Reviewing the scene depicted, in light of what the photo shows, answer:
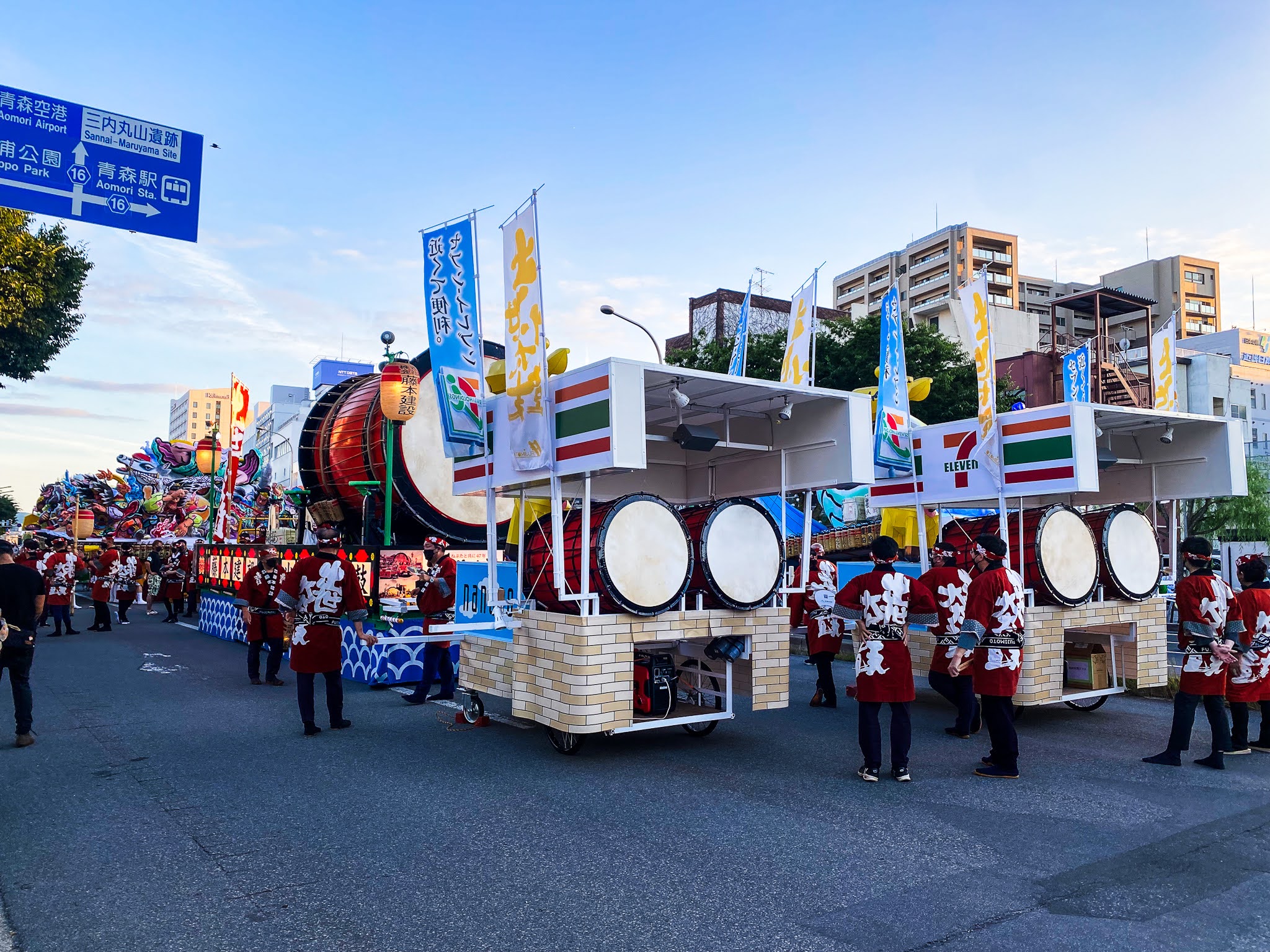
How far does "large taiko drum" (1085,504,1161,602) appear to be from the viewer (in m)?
8.24

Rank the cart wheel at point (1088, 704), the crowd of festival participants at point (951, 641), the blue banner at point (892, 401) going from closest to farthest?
the crowd of festival participants at point (951, 641) → the cart wheel at point (1088, 704) → the blue banner at point (892, 401)

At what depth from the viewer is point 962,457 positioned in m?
8.82

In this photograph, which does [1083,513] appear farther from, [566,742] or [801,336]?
[566,742]

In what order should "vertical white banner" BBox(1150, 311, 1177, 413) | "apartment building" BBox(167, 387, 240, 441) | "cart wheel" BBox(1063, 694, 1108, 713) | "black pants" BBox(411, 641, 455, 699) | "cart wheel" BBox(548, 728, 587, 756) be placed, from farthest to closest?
"apartment building" BBox(167, 387, 240, 441)
"vertical white banner" BBox(1150, 311, 1177, 413)
"black pants" BBox(411, 641, 455, 699)
"cart wheel" BBox(1063, 694, 1108, 713)
"cart wheel" BBox(548, 728, 587, 756)

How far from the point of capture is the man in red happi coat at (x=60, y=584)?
1602 cm

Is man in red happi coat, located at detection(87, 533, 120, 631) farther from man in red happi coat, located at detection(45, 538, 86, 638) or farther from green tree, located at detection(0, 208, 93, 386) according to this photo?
green tree, located at detection(0, 208, 93, 386)

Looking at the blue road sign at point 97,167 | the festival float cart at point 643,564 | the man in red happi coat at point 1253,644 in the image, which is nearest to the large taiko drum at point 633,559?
the festival float cart at point 643,564

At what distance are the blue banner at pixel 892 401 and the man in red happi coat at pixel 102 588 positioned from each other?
1482cm

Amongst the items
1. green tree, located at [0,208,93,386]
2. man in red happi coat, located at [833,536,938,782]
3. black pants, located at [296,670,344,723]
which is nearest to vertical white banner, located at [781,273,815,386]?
man in red happi coat, located at [833,536,938,782]

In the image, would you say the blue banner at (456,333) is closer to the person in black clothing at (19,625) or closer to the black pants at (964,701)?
the person in black clothing at (19,625)

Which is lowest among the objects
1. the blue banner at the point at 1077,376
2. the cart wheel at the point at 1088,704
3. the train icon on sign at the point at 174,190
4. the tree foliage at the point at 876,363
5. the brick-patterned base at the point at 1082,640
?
the cart wheel at the point at 1088,704

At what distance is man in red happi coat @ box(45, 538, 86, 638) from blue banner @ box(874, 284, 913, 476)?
48.4ft

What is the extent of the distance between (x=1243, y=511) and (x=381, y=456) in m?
33.1

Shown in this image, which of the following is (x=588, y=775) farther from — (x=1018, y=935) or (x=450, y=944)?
(x=1018, y=935)
